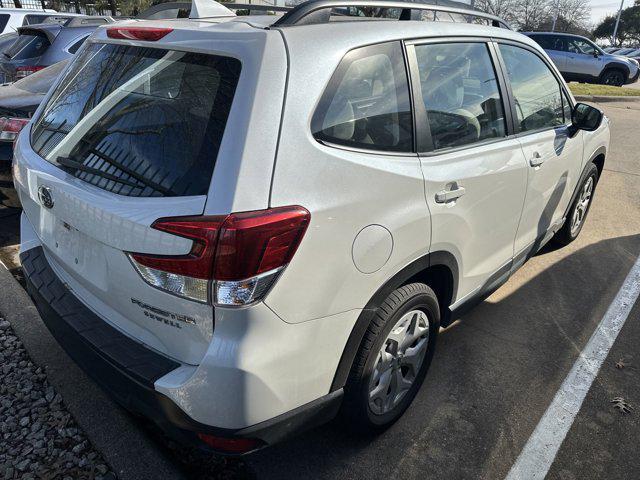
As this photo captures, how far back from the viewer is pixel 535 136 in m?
3.08

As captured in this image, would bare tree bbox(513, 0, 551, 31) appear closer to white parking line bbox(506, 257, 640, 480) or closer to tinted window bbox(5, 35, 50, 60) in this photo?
tinted window bbox(5, 35, 50, 60)

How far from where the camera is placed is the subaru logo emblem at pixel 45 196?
82.2 inches

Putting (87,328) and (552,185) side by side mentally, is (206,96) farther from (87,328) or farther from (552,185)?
(552,185)

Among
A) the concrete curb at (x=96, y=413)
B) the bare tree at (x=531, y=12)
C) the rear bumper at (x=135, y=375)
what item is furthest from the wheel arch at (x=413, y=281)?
the bare tree at (x=531, y=12)

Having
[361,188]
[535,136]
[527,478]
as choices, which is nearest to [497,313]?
[535,136]

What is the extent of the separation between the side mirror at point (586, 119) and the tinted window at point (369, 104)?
6.51 ft

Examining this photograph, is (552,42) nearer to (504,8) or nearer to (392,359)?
(392,359)

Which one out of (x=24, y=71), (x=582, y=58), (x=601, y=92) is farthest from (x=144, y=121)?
(x=582, y=58)

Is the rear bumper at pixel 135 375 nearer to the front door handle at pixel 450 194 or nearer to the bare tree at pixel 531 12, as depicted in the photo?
the front door handle at pixel 450 194

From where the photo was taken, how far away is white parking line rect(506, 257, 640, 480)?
2336 millimetres

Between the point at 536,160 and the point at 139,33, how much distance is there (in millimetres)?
2205

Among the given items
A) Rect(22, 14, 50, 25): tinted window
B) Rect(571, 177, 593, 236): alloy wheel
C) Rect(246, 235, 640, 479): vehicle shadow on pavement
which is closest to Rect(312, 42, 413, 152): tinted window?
Rect(246, 235, 640, 479): vehicle shadow on pavement

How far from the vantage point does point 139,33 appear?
→ 207cm

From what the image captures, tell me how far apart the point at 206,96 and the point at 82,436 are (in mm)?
1621
